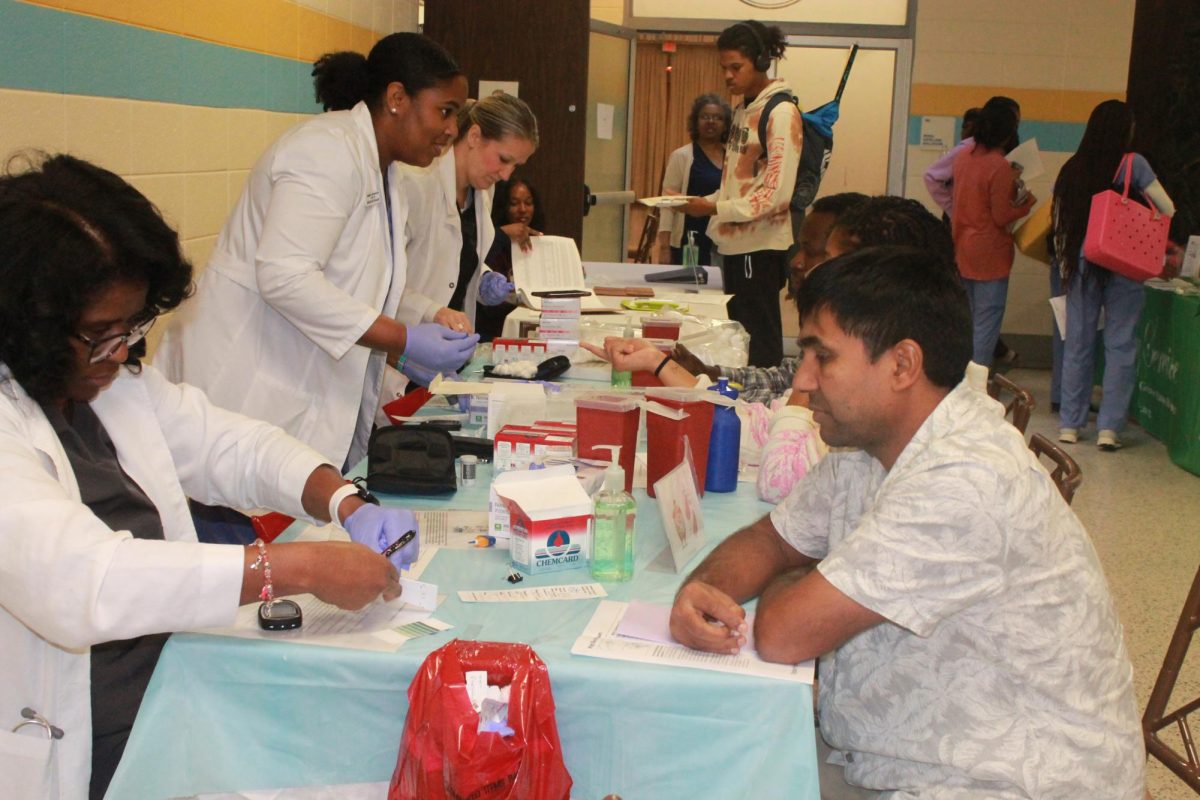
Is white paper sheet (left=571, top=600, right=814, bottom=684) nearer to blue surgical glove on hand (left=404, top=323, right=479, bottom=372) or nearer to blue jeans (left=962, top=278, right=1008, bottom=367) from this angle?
blue surgical glove on hand (left=404, top=323, right=479, bottom=372)

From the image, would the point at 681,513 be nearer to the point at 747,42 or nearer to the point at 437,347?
the point at 437,347

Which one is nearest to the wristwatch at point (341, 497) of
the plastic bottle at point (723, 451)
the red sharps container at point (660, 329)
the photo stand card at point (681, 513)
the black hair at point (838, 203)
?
the photo stand card at point (681, 513)

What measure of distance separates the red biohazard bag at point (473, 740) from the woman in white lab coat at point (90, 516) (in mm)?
226

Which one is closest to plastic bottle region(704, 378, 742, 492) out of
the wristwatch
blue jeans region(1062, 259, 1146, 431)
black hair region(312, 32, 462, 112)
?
the wristwatch

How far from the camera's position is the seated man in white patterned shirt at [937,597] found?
4.61 feet

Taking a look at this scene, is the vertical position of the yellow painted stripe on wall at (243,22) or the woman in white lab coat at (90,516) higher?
the yellow painted stripe on wall at (243,22)

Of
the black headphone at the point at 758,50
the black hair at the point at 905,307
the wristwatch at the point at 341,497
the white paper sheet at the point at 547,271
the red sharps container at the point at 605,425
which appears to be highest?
the black headphone at the point at 758,50

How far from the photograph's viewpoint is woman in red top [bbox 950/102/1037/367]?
21.7 ft

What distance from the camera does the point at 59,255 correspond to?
1.42m

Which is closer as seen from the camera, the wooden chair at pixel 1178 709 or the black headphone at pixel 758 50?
the wooden chair at pixel 1178 709

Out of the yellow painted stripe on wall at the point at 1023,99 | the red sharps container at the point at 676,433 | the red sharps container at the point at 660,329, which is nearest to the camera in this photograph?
the red sharps container at the point at 676,433

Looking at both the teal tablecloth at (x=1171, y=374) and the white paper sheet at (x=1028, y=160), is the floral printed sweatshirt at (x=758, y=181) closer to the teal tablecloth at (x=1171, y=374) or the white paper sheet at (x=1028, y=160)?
the teal tablecloth at (x=1171, y=374)

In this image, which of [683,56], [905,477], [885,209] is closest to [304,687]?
[905,477]

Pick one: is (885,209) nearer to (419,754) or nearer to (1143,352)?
(419,754)
